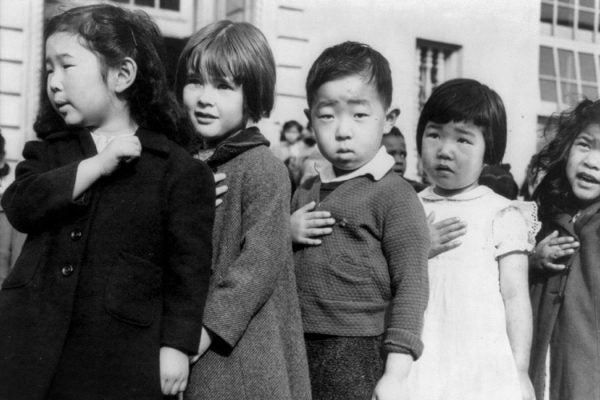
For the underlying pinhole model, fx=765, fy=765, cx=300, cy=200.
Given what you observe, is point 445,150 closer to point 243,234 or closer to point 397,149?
point 243,234

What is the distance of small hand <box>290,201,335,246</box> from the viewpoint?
195 centimetres

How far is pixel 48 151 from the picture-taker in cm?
170

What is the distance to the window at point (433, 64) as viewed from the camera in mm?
8070

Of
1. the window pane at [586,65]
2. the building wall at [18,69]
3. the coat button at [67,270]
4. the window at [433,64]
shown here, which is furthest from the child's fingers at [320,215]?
the window pane at [586,65]

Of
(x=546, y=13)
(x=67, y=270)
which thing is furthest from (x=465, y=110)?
(x=546, y=13)

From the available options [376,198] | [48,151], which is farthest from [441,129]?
[48,151]

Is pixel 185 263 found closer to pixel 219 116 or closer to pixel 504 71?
pixel 219 116

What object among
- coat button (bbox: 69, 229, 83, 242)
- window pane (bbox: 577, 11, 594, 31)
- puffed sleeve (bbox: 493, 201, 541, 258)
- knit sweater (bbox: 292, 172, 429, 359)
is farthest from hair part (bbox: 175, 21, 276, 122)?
window pane (bbox: 577, 11, 594, 31)

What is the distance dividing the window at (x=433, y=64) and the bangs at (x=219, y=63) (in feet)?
20.6

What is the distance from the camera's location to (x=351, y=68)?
2.03 metres

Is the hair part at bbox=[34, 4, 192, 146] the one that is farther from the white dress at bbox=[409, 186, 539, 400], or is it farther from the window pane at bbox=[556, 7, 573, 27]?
the window pane at bbox=[556, 7, 573, 27]

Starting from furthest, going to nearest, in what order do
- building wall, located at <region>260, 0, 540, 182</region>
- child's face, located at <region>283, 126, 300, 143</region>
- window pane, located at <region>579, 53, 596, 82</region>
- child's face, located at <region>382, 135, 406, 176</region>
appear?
window pane, located at <region>579, 53, 596, 82</region> < building wall, located at <region>260, 0, 540, 182</region> < child's face, located at <region>283, 126, 300, 143</region> < child's face, located at <region>382, 135, 406, 176</region>

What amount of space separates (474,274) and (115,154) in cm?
109

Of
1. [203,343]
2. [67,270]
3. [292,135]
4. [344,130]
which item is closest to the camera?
[67,270]
